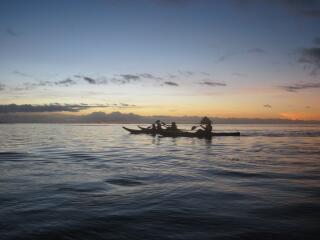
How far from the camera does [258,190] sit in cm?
1339

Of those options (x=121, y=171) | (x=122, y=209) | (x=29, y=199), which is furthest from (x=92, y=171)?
(x=122, y=209)

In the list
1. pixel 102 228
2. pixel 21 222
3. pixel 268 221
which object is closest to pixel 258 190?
pixel 268 221

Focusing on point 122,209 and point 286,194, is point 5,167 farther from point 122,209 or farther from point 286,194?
point 286,194

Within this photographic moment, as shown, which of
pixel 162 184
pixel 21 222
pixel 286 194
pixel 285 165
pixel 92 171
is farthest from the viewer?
pixel 285 165

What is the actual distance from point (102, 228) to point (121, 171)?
34.0 ft

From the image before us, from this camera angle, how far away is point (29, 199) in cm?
1167

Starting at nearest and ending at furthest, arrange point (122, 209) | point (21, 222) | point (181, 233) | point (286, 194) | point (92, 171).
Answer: point (181, 233) → point (21, 222) → point (122, 209) → point (286, 194) → point (92, 171)

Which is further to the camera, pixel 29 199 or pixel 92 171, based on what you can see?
pixel 92 171

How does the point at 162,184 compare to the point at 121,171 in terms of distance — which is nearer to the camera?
the point at 162,184

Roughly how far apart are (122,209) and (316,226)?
603 centimetres

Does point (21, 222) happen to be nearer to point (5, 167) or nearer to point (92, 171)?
point (92, 171)

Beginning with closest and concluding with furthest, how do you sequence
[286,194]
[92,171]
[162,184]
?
[286,194]
[162,184]
[92,171]

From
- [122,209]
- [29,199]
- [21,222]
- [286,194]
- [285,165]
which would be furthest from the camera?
[285,165]

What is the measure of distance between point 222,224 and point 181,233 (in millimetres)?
1512
